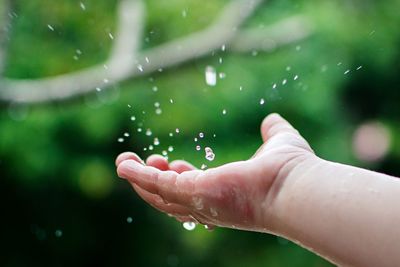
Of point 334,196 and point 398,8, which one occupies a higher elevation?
point 398,8

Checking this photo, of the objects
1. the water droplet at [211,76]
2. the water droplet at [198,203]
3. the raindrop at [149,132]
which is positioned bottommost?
the water droplet at [198,203]

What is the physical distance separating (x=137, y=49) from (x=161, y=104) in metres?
0.23

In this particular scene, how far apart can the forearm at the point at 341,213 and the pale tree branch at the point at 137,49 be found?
4.46 ft

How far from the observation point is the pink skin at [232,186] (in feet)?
3.24

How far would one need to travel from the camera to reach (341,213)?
3.03 ft

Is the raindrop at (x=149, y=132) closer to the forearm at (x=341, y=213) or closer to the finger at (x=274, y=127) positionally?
the finger at (x=274, y=127)

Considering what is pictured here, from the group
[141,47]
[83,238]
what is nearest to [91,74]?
[141,47]

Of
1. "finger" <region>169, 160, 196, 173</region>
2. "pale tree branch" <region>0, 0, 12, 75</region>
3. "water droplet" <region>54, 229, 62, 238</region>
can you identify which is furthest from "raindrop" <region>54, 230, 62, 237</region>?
"finger" <region>169, 160, 196, 173</region>

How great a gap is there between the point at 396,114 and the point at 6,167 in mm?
1623

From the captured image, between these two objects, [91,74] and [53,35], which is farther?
[53,35]

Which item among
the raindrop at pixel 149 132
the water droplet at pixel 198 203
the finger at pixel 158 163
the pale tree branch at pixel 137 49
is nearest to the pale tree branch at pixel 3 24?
the pale tree branch at pixel 137 49

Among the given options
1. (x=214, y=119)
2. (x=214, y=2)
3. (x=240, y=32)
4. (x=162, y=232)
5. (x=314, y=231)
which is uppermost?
(x=214, y=2)

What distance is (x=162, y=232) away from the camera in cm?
309

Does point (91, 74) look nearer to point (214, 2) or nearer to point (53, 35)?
point (53, 35)
